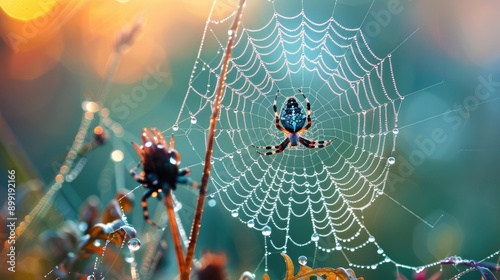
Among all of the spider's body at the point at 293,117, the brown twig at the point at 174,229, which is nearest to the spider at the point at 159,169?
the brown twig at the point at 174,229

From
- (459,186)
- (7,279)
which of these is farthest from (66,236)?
(459,186)

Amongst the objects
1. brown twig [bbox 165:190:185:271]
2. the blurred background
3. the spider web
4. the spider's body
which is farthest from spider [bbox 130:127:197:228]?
the blurred background

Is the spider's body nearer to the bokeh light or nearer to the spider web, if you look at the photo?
the spider web

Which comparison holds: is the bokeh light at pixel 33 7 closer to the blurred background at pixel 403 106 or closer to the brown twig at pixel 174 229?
the brown twig at pixel 174 229

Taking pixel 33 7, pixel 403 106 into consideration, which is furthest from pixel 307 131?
pixel 403 106

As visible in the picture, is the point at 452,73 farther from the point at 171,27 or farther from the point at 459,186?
the point at 171,27
